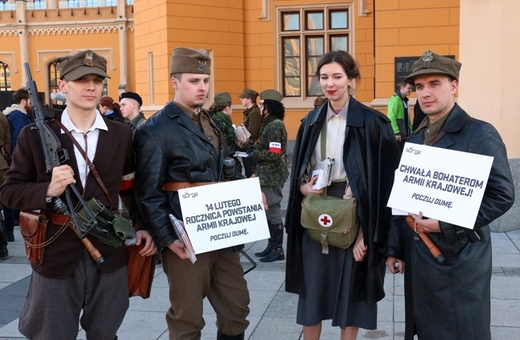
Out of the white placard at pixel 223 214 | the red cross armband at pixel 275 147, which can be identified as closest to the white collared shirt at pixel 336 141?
the white placard at pixel 223 214

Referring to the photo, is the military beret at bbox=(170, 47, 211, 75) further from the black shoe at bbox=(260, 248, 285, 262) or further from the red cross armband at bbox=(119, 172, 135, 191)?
the black shoe at bbox=(260, 248, 285, 262)

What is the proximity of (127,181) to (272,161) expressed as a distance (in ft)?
11.9

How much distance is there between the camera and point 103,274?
126 inches

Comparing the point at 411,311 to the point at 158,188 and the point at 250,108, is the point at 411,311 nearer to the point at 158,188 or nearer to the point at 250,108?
the point at 158,188

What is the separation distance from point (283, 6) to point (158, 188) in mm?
14072

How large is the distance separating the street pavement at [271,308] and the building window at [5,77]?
32.5 metres

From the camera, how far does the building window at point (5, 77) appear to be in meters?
Answer: 36.5

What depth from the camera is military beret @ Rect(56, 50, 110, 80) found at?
3123 millimetres

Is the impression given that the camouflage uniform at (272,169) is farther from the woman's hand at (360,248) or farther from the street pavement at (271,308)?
the woman's hand at (360,248)

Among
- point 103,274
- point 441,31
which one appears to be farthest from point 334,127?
point 441,31

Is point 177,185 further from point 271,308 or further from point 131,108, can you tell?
point 131,108

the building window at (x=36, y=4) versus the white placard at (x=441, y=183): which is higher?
the building window at (x=36, y=4)

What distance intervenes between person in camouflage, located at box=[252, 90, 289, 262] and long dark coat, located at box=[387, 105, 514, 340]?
147 inches

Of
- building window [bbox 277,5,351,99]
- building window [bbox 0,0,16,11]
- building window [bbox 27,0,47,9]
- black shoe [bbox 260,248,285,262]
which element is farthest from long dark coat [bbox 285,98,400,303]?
building window [bbox 0,0,16,11]
